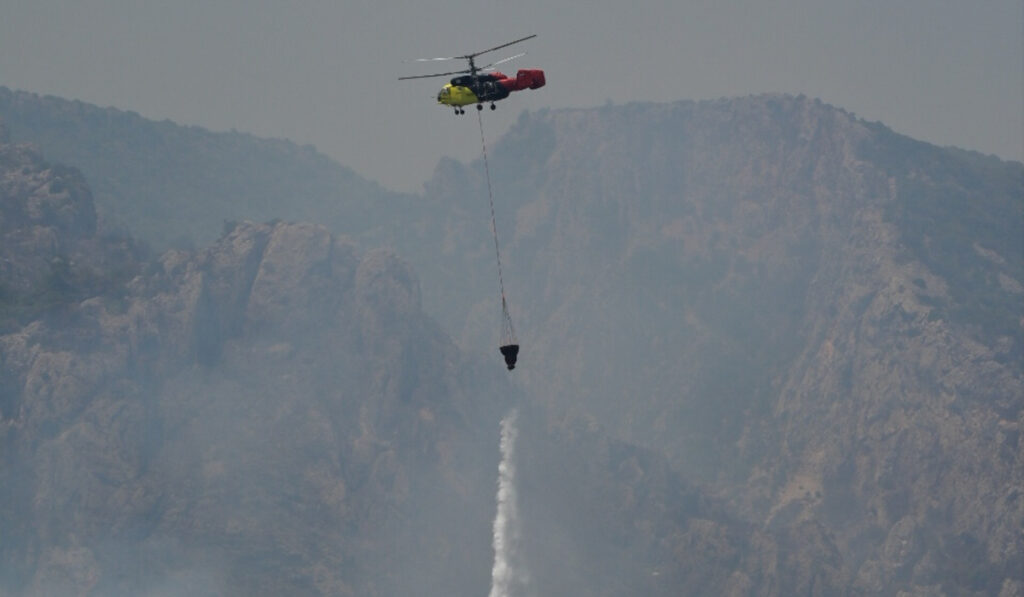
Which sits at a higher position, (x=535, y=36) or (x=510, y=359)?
(x=535, y=36)

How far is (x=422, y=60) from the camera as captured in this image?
641 feet

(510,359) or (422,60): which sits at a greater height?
(422,60)

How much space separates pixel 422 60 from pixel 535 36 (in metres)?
20.6

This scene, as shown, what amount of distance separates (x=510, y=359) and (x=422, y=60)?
3614cm

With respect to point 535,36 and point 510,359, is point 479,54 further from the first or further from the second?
point 510,359

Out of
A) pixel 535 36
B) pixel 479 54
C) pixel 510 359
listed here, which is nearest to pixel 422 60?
pixel 479 54

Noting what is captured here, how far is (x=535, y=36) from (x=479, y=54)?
56.8 ft

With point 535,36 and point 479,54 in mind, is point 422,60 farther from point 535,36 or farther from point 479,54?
point 535,36

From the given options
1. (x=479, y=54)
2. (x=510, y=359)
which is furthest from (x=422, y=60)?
(x=510, y=359)

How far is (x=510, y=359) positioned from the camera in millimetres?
196500

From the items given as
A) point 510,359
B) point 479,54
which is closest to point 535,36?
point 479,54

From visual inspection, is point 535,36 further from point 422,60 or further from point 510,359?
point 510,359

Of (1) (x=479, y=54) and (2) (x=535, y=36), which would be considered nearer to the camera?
(2) (x=535, y=36)

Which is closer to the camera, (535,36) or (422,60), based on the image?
(535,36)
